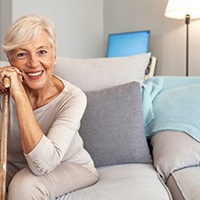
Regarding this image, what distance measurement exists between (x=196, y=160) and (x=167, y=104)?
33 cm

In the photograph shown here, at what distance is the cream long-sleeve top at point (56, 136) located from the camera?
1.19 metres

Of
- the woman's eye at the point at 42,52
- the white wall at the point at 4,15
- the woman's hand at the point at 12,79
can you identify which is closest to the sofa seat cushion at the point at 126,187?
the woman's hand at the point at 12,79

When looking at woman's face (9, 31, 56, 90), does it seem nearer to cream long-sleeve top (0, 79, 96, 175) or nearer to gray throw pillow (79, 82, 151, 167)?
cream long-sleeve top (0, 79, 96, 175)

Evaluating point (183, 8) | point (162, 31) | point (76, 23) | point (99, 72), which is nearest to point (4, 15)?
point (76, 23)

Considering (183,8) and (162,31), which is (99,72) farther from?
(162,31)

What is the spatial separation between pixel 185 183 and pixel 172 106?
47cm

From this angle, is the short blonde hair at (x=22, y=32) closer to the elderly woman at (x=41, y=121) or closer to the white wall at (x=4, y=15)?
the elderly woman at (x=41, y=121)

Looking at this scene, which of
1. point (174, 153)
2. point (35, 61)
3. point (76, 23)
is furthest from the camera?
point (76, 23)

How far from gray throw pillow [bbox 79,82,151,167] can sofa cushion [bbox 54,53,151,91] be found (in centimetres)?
11

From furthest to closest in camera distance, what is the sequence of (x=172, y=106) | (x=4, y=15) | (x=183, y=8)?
1. (x=4, y=15)
2. (x=183, y=8)
3. (x=172, y=106)

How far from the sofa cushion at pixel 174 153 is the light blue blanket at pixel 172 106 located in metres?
0.04

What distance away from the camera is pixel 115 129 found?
1609 millimetres

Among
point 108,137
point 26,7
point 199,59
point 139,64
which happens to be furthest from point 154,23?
point 108,137

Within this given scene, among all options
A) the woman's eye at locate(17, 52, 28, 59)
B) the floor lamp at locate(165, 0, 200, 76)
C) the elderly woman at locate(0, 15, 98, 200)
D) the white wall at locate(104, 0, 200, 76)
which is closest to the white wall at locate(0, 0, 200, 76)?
the white wall at locate(104, 0, 200, 76)
